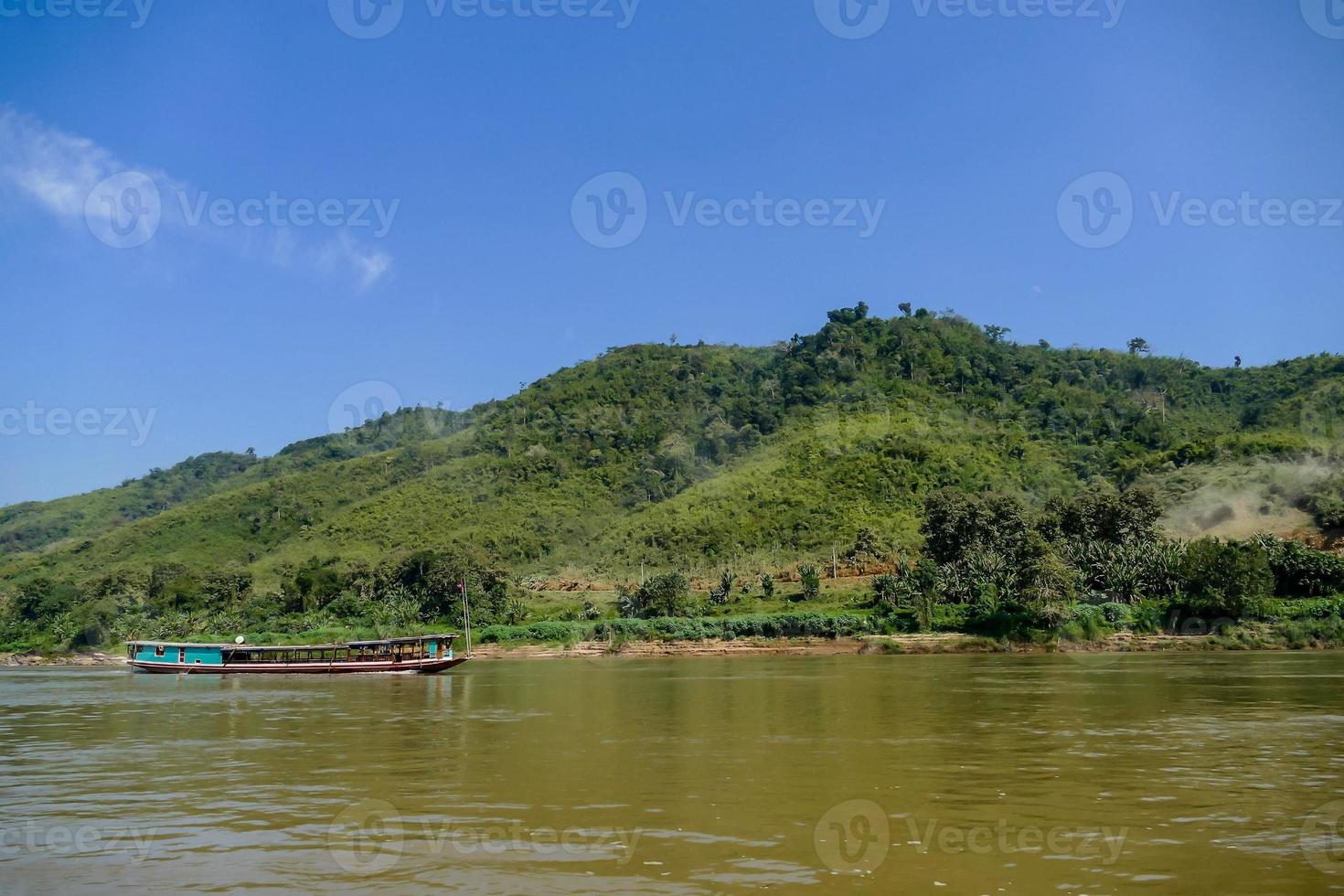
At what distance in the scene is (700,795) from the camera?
19.4 meters

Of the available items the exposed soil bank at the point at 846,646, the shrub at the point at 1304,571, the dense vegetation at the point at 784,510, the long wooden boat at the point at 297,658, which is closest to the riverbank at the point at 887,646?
the exposed soil bank at the point at 846,646

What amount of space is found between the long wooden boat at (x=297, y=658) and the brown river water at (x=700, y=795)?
2182 centimetres

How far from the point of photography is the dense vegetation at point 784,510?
78125 mm

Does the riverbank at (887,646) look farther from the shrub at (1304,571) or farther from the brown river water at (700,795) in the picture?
the brown river water at (700,795)

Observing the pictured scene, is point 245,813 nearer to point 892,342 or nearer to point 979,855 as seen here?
point 979,855

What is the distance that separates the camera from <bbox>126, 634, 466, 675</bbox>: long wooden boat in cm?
6228

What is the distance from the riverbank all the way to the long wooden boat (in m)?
15.9

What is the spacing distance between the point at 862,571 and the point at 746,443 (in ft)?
189

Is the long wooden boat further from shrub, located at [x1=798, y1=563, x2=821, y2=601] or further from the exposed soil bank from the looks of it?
shrub, located at [x1=798, y1=563, x2=821, y2=601]

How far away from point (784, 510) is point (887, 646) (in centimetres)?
4425

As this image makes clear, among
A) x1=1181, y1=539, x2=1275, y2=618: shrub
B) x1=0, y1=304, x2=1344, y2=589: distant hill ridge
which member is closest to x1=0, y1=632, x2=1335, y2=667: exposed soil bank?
x1=1181, y1=539, x2=1275, y2=618: shrub

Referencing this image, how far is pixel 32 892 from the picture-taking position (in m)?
13.4

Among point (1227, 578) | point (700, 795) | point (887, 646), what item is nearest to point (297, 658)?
point (887, 646)

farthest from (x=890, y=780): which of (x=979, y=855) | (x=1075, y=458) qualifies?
(x=1075, y=458)
